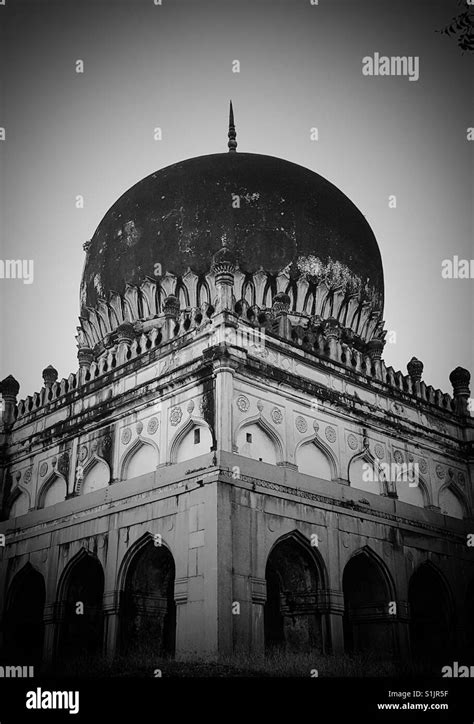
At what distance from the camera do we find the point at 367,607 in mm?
15625

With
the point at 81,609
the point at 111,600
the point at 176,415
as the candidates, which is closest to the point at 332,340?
the point at 176,415

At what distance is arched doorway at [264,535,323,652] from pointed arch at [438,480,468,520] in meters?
4.64

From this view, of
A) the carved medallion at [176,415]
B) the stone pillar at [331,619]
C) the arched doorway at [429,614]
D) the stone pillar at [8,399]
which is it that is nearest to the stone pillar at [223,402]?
the carved medallion at [176,415]

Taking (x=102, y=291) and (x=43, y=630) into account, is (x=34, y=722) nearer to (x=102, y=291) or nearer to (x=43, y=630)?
(x=43, y=630)

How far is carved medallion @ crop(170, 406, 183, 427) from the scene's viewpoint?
14.7 meters

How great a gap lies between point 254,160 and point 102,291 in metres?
5.04

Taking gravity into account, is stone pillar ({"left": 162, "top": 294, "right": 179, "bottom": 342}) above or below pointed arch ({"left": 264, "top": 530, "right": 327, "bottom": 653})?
above

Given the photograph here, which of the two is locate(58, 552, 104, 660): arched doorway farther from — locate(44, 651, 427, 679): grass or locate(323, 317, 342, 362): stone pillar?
locate(323, 317, 342, 362): stone pillar

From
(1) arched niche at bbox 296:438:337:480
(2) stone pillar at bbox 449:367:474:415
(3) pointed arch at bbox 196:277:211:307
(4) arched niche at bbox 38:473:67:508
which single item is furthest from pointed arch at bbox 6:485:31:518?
(2) stone pillar at bbox 449:367:474:415

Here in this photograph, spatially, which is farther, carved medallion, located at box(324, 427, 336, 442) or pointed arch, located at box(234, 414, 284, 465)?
carved medallion, located at box(324, 427, 336, 442)

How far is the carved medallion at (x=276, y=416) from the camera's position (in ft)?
48.6

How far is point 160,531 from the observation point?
45.5 ft

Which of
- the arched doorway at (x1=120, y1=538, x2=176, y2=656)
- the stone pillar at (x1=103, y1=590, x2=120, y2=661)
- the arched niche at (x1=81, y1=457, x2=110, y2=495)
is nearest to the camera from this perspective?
the stone pillar at (x1=103, y1=590, x2=120, y2=661)

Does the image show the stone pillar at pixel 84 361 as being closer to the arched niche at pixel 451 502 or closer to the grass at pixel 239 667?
the grass at pixel 239 667
